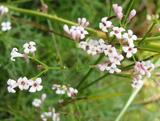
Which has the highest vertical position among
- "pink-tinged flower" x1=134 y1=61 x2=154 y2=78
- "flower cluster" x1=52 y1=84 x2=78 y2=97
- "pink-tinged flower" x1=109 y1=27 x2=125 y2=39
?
"pink-tinged flower" x1=109 y1=27 x2=125 y2=39

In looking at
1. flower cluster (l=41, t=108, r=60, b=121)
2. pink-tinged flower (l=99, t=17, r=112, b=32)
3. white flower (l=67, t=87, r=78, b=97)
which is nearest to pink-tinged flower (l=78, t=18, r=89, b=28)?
pink-tinged flower (l=99, t=17, r=112, b=32)

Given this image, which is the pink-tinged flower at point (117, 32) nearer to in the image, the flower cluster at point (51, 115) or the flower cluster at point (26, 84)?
the flower cluster at point (26, 84)

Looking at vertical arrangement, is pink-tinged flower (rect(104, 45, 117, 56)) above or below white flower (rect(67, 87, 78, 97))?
above

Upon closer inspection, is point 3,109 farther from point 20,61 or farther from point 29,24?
point 29,24

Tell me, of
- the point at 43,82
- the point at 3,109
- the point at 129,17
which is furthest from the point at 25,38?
the point at 129,17

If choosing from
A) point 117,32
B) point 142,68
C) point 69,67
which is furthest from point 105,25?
point 69,67

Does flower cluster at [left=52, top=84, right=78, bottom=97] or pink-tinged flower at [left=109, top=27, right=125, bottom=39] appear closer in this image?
pink-tinged flower at [left=109, top=27, right=125, bottom=39]

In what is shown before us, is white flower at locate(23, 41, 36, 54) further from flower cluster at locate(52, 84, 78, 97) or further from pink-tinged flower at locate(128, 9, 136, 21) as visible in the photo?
pink-tinged flower at locate(128, 9, 136, 21)

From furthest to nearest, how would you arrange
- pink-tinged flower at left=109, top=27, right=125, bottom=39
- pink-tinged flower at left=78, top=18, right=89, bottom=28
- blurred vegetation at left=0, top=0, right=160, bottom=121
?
1. blurred vegetation at left=0, top=0, right=160, bottom=121
2. pink-tinged flower at left=78, top=18, right=89, bottom=28
3. pink-tinged flower at left=109, top=27, right=125, bottom=39
